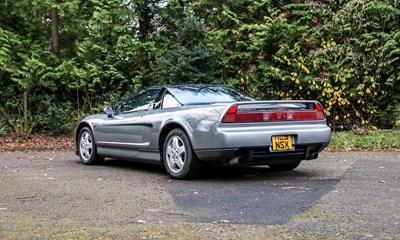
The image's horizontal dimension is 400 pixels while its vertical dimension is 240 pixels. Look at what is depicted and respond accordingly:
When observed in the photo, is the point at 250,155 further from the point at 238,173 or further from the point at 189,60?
the point at 189,60

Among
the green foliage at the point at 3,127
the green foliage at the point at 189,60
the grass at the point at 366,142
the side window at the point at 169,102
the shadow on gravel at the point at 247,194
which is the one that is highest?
the green foliage at the point at 189,60

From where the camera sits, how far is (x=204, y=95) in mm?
7012

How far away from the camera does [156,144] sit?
6789 mm

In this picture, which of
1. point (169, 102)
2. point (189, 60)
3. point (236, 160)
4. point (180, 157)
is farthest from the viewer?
point (189, 60)

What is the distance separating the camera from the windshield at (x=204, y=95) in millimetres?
6840

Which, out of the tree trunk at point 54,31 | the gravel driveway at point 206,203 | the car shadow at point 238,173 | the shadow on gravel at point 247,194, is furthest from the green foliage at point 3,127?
the shadow on gravel at point 247,194

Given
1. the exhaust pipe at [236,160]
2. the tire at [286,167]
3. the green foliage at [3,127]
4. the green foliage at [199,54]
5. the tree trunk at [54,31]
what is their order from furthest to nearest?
the tree trunk at [54,31] < the green foliage at [3,127] < the green foliage at [199,54] < the tire at [286,167] < the exhaust pipe at [236,160]

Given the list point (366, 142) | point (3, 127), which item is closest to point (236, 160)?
point (366, 142)

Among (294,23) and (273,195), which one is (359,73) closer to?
(294,23)

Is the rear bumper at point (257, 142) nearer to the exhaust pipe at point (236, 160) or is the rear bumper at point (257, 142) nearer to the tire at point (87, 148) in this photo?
the exhaust pipe at point (236, 160)

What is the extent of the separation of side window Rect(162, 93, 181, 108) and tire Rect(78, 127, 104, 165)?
6.26 feet

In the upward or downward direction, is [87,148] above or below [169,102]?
below

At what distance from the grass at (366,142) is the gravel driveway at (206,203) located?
2529 millimetres

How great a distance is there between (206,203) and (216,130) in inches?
50.1
